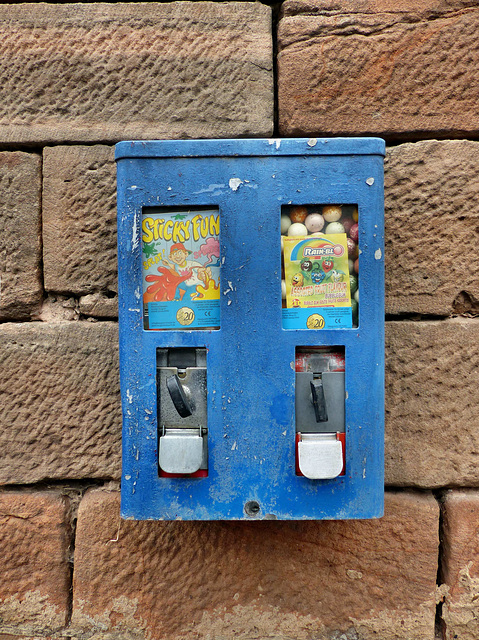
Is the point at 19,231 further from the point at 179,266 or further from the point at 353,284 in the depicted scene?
the point at 353,284

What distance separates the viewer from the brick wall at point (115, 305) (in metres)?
1.70

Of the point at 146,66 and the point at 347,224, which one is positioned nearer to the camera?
the point at 347,224

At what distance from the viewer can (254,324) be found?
1313mm

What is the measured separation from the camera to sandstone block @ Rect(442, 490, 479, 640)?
173cm

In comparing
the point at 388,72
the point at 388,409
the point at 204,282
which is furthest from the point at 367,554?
the point at 388,72

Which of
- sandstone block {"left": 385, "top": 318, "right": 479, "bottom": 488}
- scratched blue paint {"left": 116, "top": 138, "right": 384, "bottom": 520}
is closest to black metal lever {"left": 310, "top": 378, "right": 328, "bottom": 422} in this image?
scratched blue paint {"left": 116, "top": 138, "right": 384, "bottom": 520}

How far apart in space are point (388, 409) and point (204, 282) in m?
0.84

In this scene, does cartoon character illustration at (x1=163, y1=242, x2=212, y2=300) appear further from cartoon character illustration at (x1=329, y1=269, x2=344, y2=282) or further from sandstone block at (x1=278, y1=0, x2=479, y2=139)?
sandstone block at (x1=278, y1=0, x2=479, y2=139)

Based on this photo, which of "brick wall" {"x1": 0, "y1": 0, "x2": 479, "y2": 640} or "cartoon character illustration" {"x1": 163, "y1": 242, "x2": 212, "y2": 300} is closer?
"cartoon character illustration" {"x1": 163, "y1": 242, "x2": 212, "y2": 300}

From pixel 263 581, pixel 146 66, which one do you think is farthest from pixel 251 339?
pixel 146 66

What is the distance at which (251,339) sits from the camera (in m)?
1.31

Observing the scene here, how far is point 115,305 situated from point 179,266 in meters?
0.52

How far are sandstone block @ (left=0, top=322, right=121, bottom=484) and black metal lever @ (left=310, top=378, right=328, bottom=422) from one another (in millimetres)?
795

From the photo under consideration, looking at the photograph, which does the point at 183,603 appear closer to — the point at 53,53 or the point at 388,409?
the point at 388,409
